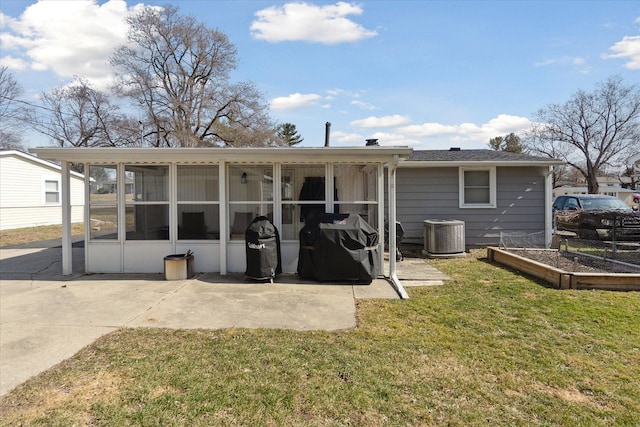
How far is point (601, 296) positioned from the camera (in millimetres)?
5418

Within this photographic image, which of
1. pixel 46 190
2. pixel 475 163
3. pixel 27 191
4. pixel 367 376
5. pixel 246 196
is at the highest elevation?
pixel 475 163

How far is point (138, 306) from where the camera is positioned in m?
5.07

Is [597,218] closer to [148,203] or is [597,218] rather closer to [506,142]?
[148,203]

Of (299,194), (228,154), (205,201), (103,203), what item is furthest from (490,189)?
(103,203)

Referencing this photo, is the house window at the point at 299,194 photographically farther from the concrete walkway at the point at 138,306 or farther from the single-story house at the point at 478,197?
the single-story house at the point at 478,197

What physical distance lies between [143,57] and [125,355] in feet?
95.0

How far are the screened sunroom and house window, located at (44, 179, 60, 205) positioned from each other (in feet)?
46.7

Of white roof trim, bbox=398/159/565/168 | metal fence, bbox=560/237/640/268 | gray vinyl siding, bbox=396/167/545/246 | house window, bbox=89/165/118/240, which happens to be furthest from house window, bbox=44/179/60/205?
metal fence, bbox=560/237/640/268

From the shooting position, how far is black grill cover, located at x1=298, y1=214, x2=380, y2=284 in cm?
617

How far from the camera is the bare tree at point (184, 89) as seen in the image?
2677cm

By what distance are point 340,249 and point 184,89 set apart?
25.4 meters

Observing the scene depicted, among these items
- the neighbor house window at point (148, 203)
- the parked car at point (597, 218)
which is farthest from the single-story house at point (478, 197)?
the neighbor house window at point (148, 203)

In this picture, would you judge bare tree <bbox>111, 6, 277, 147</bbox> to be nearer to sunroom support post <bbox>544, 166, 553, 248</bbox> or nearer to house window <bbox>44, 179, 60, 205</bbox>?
house window <bbox>44, 179, 60, 205</bbox>

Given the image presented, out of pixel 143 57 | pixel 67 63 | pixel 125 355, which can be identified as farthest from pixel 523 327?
pixel 67 63
